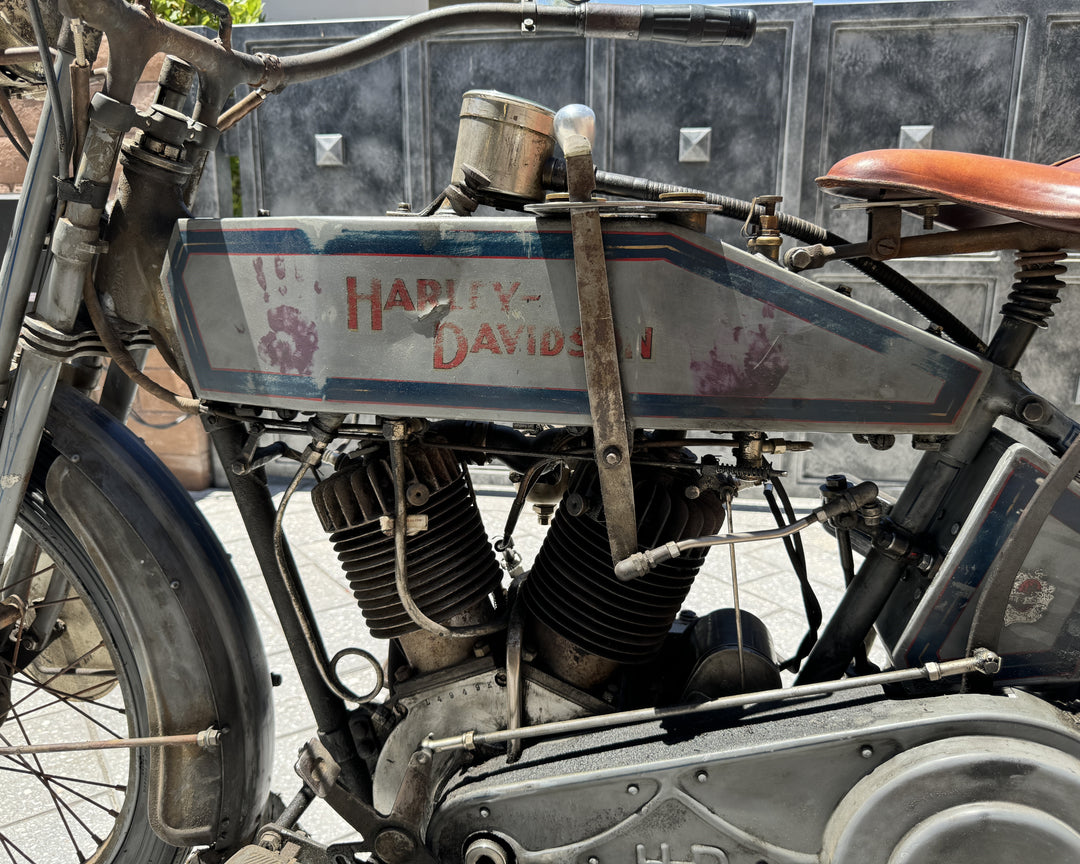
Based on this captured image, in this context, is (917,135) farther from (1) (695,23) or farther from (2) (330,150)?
(1) (695,23)

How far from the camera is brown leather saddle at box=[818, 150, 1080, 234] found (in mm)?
1160

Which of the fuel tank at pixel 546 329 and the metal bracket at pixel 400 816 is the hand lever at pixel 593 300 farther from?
the metal bracket at pixel 400 816

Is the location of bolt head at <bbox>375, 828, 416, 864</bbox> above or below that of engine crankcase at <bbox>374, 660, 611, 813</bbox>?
below

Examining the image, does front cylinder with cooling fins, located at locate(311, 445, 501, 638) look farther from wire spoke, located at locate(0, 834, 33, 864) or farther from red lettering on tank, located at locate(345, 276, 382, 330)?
wire spoke, located at locate(0, 834, 33, 864)

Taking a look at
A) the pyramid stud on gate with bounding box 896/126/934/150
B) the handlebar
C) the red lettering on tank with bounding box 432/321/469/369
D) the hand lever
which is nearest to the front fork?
the handlebar

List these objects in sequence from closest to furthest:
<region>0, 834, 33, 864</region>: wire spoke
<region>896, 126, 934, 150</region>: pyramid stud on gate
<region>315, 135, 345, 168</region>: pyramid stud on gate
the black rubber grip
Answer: the black rubber grip
<region>0, 834, 33, 864</region>: wire spoke
<region>896, 126, 934, 150</region>: pyramid stud on gate
<region>315, 135, 345, 168</region>: pyramid stud on gate

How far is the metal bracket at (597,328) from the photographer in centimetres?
111

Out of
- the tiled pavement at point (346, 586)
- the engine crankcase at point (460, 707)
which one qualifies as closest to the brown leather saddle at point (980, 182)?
the engine crankcase at point (460, 707)

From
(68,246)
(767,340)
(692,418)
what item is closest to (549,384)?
(692,418)

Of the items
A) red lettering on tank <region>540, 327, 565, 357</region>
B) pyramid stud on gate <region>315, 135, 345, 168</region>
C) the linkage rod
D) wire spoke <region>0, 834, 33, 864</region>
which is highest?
pyramid stud on gate <region>315, 135, 345, 168</region>

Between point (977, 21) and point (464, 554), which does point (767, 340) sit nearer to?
point (464, 554)

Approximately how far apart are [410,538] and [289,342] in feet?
1.30

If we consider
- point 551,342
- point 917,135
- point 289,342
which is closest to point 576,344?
point 551,342

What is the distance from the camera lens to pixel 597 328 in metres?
1.13
